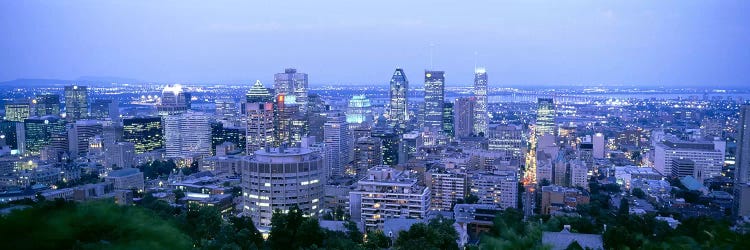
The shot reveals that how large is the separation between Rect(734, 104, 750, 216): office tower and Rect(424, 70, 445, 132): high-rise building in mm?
19540

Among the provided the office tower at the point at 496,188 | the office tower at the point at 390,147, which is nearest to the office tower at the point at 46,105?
the office tower at the point at 390,147

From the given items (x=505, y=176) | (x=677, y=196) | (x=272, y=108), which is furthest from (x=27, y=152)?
(x=677, y=196)

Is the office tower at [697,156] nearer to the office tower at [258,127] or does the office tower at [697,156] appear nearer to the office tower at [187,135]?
the office tower at [258,127]

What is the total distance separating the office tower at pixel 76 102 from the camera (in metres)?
32.6

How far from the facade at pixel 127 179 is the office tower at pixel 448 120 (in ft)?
65.1

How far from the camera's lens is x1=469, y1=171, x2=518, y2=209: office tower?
48.2 feet

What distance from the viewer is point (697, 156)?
2044 cm

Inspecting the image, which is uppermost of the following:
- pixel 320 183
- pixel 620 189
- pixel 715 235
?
pixel 715 235

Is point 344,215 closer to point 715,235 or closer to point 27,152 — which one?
point 715,235

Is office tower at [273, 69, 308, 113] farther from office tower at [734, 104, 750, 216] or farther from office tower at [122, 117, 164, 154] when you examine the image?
office tower at [734, 104, 750, 216]

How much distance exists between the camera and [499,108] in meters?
54.2

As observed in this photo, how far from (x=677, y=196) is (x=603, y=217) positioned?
6.05 m

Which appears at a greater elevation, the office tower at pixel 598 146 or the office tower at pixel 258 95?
the office tower at pixel 258 95

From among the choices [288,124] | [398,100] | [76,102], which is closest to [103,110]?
[76,102]
